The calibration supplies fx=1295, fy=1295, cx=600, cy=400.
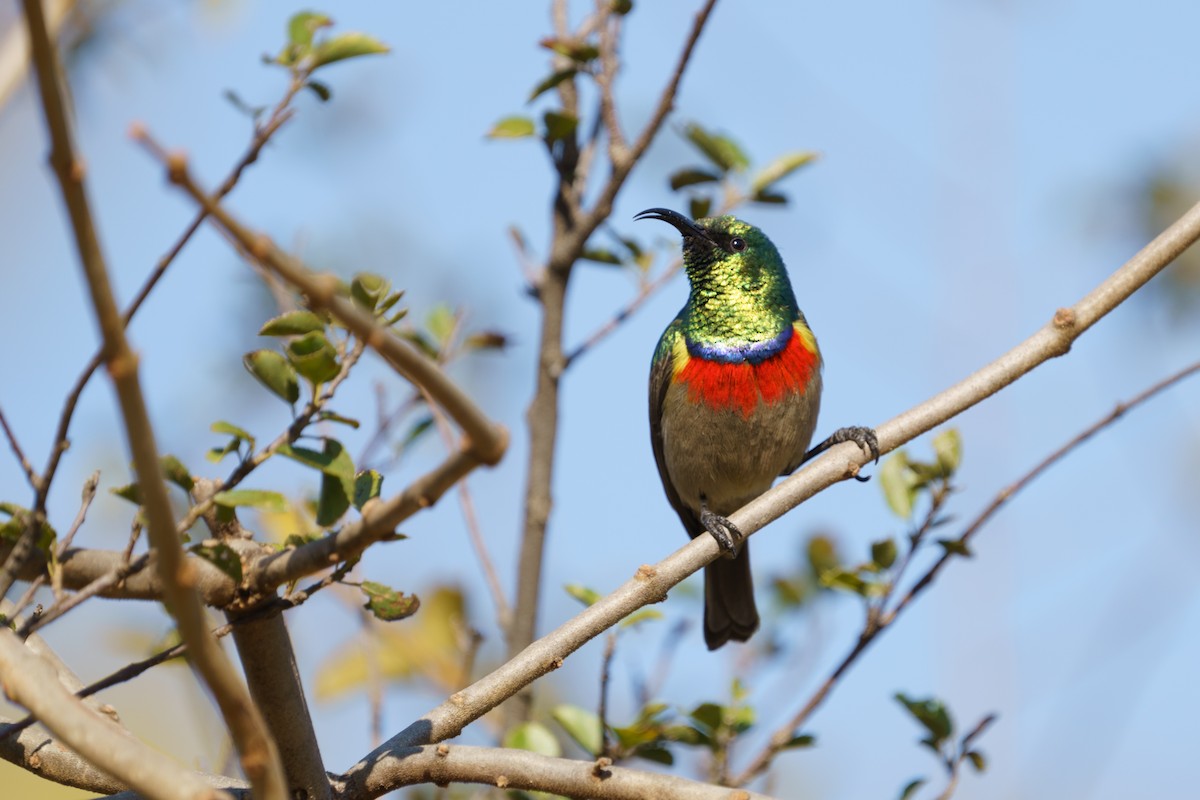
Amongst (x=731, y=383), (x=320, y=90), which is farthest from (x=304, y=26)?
(x=731, y=383)

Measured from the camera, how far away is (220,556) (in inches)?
90.5

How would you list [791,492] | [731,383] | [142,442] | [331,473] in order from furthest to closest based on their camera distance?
[731,383] < [791,492] < [331,473] < [142,442]

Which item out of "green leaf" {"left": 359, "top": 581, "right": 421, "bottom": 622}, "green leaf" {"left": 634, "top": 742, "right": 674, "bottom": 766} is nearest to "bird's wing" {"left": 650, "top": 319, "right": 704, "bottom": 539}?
"green leaf" {"left": 634, "top": 742, "right": 674, "bottom": 766}

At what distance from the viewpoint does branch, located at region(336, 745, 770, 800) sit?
2.52m

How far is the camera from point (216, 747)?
443cm

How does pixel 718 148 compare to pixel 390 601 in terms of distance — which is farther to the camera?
pixel 718 148

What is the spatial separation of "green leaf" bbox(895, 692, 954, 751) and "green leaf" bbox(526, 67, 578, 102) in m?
2.35

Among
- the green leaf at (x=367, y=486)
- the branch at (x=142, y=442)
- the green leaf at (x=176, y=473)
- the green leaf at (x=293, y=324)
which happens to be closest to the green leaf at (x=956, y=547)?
the green leaf at (x=367, y=486)

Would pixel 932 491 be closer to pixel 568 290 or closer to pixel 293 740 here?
pixel 568 290

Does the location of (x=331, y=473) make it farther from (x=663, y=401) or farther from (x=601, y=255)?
(x=663, y=401)

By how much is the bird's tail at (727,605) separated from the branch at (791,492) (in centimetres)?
215

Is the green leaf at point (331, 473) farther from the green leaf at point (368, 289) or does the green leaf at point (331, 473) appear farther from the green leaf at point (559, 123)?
the green leaf at point (559, 123)

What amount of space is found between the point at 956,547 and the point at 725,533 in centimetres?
84

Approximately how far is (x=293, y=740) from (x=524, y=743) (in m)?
1.44
